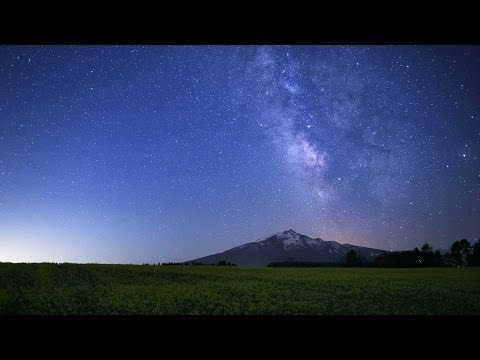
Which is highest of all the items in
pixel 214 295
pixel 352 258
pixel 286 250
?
pixel 286 250

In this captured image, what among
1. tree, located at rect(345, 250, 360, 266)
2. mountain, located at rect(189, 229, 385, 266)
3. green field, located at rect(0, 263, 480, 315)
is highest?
mountain, located at rect(189, 229, 385, 266)

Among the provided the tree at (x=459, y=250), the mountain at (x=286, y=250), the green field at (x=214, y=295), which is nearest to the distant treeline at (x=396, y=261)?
the tree at (x=459, y=250)

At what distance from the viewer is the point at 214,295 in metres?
13.2

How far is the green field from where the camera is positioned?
11.3 meters

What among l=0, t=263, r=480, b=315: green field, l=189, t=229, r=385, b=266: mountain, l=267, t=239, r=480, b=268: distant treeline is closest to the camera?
l=0, t=263, r=480, b=315: green field

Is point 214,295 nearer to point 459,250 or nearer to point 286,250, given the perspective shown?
point 459,250

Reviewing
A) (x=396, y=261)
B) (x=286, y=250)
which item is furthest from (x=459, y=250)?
(x=286, y=250)

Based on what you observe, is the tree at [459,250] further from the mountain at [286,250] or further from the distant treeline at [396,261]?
the mountain at [286,250]

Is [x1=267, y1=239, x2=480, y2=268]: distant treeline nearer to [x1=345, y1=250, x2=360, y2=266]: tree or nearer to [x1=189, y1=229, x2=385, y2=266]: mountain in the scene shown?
[x1=345, y1=250, x2=360, y2=266]: tree

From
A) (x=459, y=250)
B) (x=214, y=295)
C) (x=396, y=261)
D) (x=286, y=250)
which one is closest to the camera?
(x=214, y=295)

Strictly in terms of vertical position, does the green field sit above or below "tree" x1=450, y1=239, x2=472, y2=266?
below

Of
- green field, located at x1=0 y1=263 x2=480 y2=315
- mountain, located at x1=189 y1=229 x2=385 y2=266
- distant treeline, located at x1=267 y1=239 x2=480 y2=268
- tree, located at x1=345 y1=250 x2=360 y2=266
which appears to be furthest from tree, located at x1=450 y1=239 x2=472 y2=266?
mountain, located at x1=189 y1=229 x2=385 y2=266
